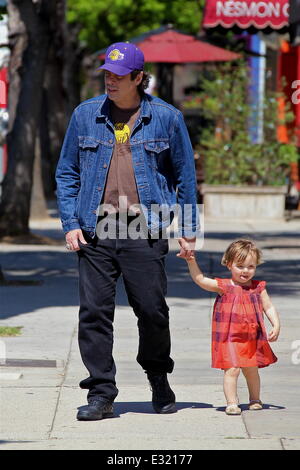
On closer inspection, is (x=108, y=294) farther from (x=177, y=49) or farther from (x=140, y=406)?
(x=177, y=49)

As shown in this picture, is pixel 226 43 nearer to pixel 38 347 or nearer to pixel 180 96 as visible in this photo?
pixel 180 96

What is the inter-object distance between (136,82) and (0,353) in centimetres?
264

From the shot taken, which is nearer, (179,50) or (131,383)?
(131,383)

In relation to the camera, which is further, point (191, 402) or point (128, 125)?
point (191, 402)

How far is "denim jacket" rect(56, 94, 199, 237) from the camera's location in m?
6.55

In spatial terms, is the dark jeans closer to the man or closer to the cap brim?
the man

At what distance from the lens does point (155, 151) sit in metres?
6.59

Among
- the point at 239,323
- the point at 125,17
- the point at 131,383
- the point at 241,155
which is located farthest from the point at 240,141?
the point at 125,17

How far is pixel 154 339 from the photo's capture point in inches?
261

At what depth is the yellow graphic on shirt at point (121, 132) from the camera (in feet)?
21.7

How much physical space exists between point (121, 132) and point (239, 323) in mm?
1203

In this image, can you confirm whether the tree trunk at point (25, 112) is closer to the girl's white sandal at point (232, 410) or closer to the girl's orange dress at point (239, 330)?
the girl's orange dress at point (239, 330)
